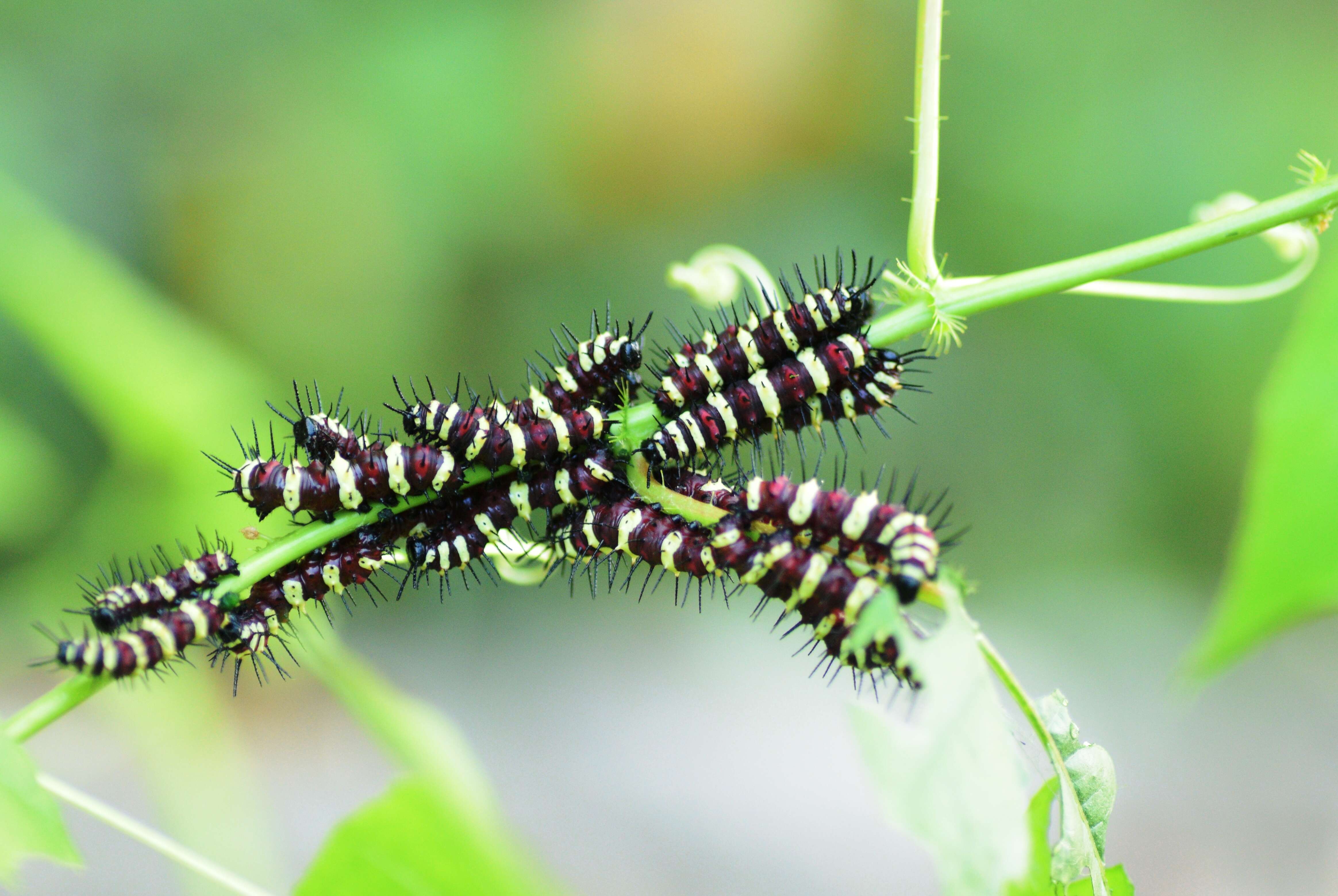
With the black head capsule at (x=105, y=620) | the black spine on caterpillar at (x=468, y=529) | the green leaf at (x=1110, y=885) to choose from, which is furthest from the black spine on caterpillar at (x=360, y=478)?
the green leaf at (x=1110, y=885)

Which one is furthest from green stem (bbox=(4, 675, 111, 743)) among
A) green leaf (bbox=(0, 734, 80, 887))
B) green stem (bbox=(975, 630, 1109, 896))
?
green stem (bbox=(975, 630, 1109, 896))

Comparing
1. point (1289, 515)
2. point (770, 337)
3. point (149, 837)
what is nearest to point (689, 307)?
point (770, 337)

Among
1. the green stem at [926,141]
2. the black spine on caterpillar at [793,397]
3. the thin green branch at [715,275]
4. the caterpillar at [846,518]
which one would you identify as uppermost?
the thin green branch at [715,275]

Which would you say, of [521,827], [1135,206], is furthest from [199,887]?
[1135,206]

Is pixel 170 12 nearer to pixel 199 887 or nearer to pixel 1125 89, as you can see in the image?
pixel 199 887

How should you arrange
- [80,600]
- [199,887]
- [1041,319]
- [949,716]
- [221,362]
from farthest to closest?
[1041,319] → [80,600] → [221,362] → [199,887] → [949,716]

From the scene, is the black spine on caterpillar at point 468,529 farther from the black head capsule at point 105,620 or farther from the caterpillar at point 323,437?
the black head capsule at point 105,620
